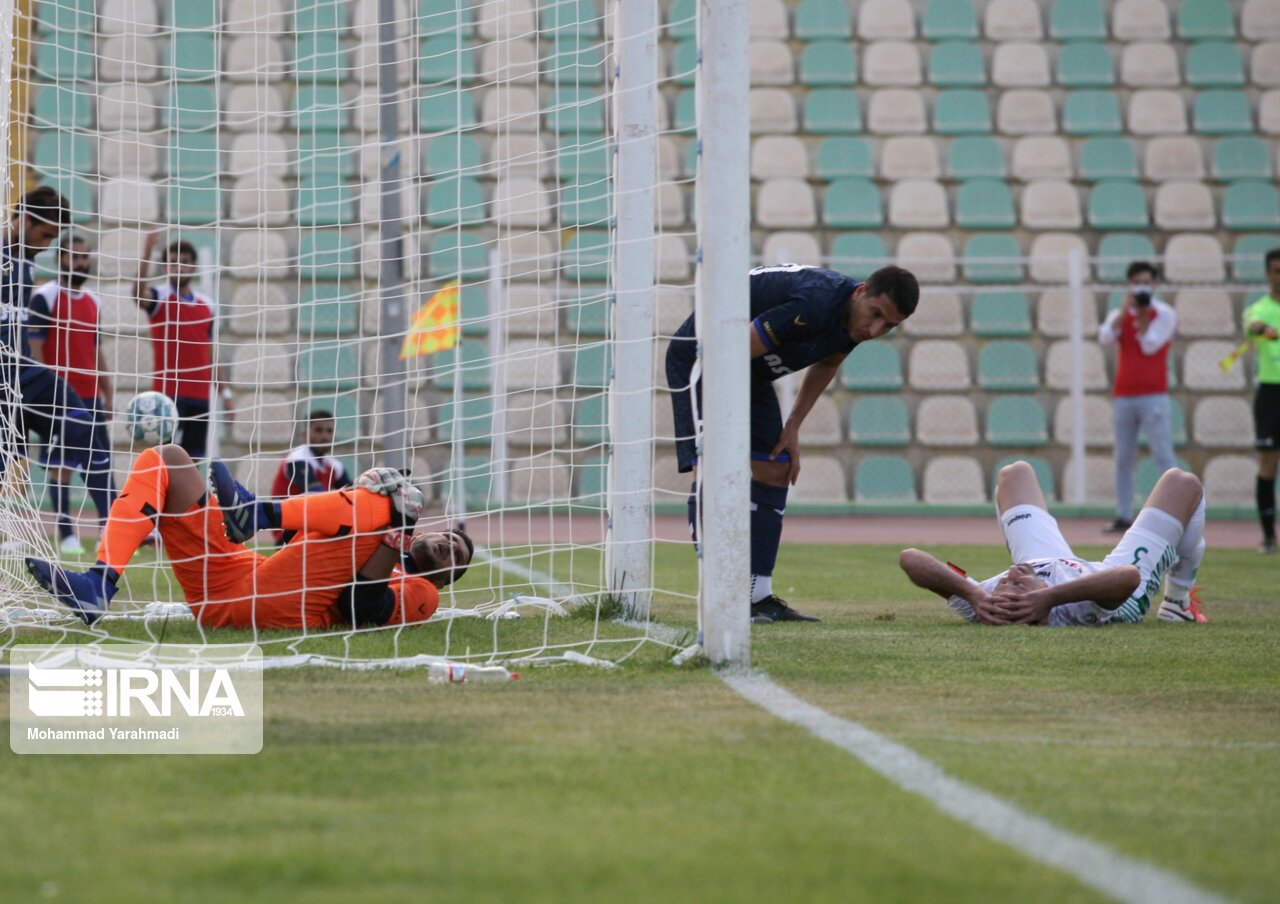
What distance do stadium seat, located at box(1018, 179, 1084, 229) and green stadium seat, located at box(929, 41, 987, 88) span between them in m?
1.62

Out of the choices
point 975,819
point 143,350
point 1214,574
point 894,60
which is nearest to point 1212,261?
point 894,60

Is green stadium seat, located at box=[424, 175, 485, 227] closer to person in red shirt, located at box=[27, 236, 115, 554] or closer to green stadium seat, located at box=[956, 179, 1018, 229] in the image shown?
green stadium seat, located at box=[956, 179, 1018, 229]

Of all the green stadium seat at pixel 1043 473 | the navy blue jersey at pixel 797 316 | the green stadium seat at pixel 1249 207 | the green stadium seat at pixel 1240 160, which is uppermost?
the green stadium seat at pixel 1240 160

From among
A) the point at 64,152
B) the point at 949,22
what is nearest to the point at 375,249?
the point at 64,152

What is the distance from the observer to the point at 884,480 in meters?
15.9

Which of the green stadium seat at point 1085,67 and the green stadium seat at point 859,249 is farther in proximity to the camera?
the green stadium seat at point 1085,67

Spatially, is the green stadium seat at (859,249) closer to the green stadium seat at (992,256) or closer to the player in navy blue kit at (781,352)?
the green stadium seat at (992,256)

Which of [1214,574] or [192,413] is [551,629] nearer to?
[1214,574]

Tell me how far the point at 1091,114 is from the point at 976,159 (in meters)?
1.51

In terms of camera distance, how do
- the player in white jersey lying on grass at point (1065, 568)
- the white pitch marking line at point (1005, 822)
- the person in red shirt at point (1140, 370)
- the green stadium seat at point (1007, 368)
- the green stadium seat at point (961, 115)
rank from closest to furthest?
1. the white pitch marking line at point (1005, 822)
2. the player in white jersey lying on grass at point (1065, 568)
3. the person in red shirt at point (1140, 370)
4. the green stadium seat at point (1007, 368)
5. the green stadium seat at point (961, 115)

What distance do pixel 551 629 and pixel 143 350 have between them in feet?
37.1

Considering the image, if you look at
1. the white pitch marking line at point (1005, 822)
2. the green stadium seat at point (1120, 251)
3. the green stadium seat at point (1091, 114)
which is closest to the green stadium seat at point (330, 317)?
the green stadium seat at point (1120, 251)

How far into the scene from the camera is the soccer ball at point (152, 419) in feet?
19.4

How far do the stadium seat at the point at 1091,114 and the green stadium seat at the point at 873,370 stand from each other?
3.66m
